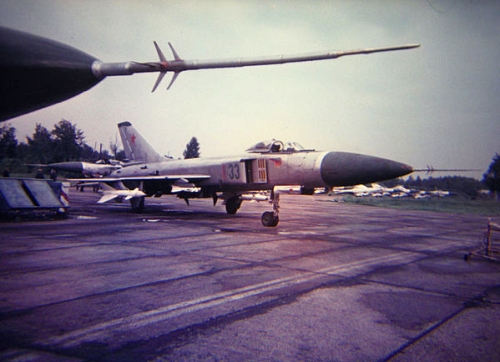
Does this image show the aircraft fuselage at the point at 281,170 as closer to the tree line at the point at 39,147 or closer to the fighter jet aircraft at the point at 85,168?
the tree line at the point at 39,147

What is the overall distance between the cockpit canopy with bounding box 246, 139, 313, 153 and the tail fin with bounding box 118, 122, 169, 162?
23.7 feet

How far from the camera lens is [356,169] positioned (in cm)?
954

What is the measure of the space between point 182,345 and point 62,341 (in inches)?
38.5

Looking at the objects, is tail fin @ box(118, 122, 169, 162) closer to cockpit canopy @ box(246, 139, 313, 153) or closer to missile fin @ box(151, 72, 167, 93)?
cockpit canopy @ box(246, 139, 313, 153)

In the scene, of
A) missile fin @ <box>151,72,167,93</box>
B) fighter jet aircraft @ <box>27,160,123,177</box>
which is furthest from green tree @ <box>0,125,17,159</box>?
fighter jet aircraft @ <box>27,160,123,177</box>

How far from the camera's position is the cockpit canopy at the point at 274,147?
12141mm

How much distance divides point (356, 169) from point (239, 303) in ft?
20.9

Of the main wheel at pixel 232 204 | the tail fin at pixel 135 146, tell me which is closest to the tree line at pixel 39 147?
the main wheel at pixel 232 204

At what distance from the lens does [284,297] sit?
440 cm

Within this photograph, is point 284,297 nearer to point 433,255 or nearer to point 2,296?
point 2,296

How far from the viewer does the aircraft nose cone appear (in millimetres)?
9188

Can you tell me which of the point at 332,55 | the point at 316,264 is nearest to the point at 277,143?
the point at 316,264

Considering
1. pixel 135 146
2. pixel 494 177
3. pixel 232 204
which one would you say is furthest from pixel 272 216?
pixel 494 177

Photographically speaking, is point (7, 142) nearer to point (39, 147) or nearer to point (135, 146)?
point (39, 147)
